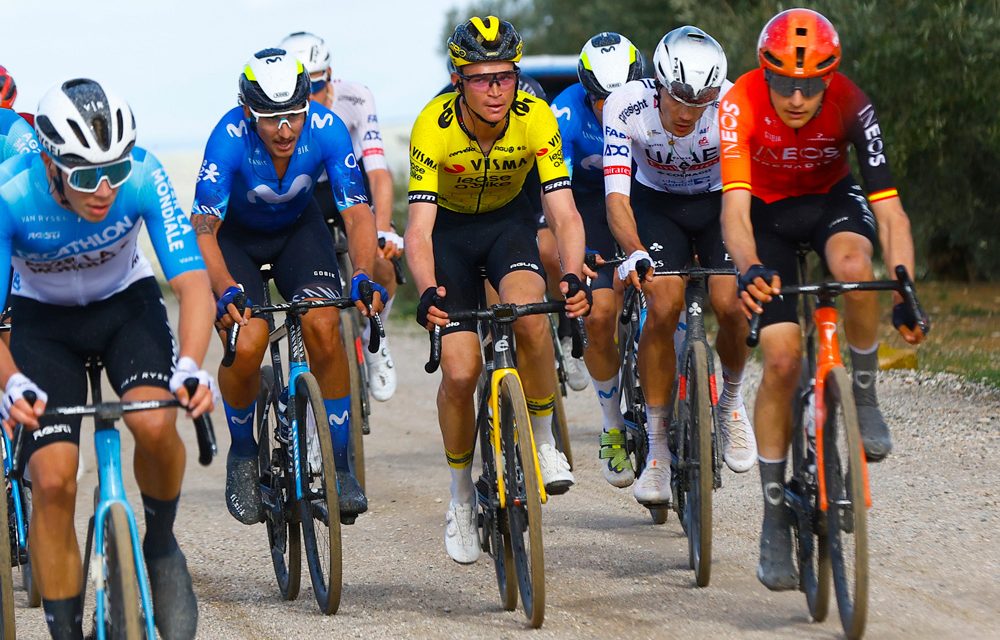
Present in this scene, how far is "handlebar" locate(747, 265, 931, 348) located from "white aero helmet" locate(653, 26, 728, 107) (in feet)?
5.70

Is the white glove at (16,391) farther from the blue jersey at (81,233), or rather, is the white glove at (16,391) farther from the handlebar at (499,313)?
the handlebar at (499,313)

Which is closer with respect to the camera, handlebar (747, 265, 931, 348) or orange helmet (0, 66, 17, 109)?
handlebar (747, 265, 931, 348)

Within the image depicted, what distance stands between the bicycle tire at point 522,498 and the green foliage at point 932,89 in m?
9.61

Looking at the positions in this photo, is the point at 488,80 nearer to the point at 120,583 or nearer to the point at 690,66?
the point at 690,66

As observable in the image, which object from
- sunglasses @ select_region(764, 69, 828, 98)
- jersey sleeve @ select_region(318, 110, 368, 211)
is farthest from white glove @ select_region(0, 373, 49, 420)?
sunglasses @ select_region(764, 69, 828, 98)

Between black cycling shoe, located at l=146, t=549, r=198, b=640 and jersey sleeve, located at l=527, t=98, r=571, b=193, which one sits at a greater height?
jersey sleeve, located at l=527, t=98, r=571, b=193

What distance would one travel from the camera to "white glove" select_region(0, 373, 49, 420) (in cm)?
464

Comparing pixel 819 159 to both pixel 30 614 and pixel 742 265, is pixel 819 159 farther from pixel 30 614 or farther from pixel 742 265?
pixel 30 614

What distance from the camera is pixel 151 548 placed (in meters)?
5.34

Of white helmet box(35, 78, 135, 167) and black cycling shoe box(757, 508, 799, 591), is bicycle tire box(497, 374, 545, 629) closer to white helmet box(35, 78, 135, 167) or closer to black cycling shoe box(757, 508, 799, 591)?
black cycling shoe box(757, 508, 799, 591)

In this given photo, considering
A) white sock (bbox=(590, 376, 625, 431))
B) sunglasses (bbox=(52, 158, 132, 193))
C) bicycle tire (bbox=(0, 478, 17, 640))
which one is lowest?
bicycle tire (bbox=(0, 478, 17, 640))

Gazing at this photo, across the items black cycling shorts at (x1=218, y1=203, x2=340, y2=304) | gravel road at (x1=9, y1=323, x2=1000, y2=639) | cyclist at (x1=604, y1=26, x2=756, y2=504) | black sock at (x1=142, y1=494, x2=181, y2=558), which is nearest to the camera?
black sock at (x1=142, y1=494, x2=181, y2=558)

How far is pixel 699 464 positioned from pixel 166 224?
2608 mm

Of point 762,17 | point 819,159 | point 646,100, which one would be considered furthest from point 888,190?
point 762,17
